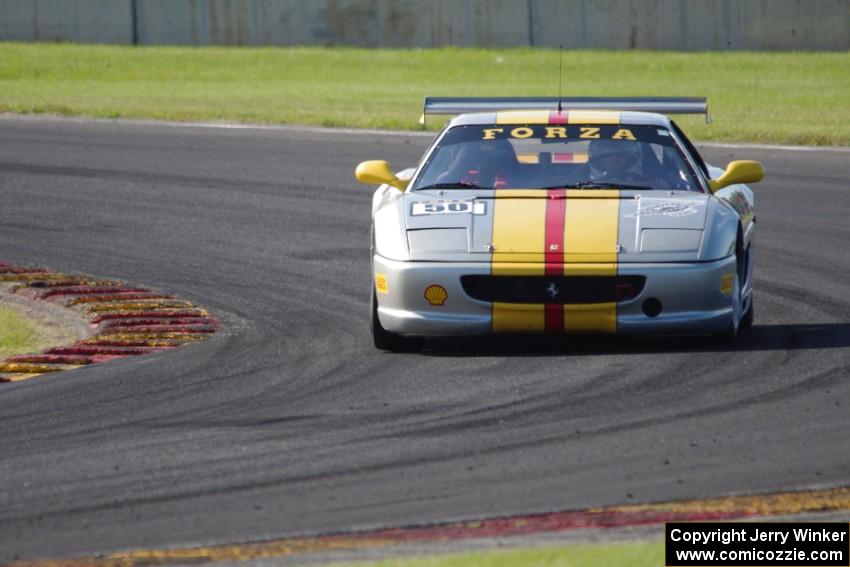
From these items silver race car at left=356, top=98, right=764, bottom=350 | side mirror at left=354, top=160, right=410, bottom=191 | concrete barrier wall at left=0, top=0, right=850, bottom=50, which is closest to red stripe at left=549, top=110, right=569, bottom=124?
silver race car at left=356, top=98, right=764, bottom=350

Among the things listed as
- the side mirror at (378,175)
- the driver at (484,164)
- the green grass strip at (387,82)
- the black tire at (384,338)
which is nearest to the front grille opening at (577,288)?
the black tire at (384,338)

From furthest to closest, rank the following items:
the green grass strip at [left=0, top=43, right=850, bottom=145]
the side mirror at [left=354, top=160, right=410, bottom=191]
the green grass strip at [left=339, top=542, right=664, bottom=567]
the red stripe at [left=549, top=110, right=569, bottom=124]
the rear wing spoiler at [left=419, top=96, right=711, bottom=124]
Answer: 1. the green grass strip at [left=0, top=43, right=850, bottom=145]
2. the rear wing spoiler at [left=419, top=96, right=711, bottom=124]
3. the red stripe at [left=549, top=110, right=569, bottom=124]
4. the side mirror at [left=354, top=160, right=410, bottom=191]
5. the green grass strip at [left=339, top=542, right=664, bottom=567]

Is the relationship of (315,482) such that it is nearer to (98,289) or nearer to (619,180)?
(619,180)

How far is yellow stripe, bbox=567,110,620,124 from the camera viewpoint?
383 inches

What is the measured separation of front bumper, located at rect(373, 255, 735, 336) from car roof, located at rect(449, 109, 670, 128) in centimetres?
155

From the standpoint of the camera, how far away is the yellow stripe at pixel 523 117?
9.77m

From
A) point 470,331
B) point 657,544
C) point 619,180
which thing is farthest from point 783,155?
point 657,544

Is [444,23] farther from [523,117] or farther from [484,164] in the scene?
[484,164]

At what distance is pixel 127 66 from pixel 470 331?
2287 cm

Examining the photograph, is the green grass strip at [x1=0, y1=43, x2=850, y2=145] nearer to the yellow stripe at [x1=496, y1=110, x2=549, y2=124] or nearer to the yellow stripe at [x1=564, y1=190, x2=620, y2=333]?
the yellow stripe at [x1=496, y1=110, x2=549, y2=124]

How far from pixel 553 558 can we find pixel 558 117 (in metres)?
5.22

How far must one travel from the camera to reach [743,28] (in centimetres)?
2944

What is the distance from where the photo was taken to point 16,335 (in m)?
9.76

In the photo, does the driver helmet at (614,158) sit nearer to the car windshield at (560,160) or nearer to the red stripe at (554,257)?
the car windshield at (560,160)
